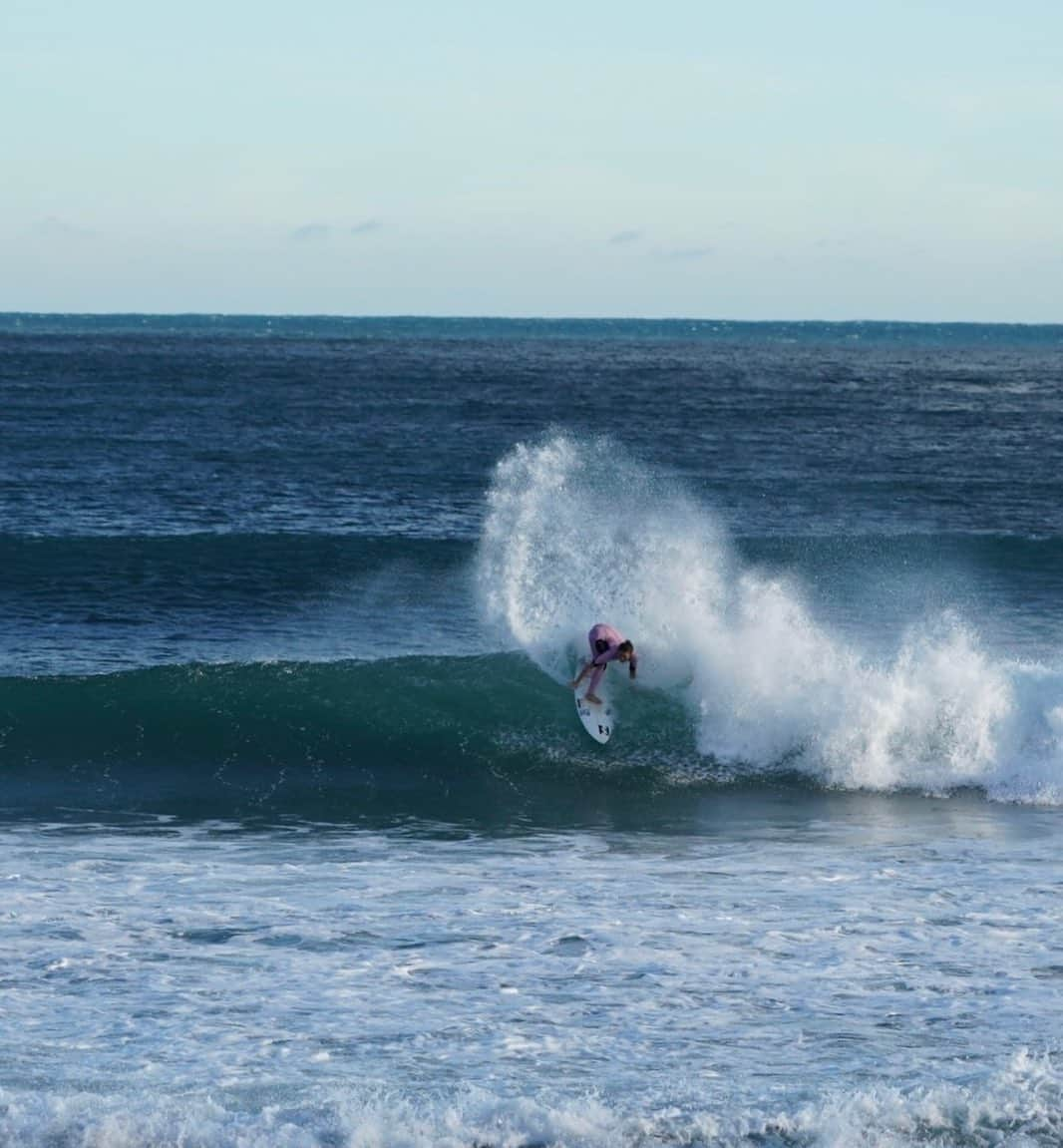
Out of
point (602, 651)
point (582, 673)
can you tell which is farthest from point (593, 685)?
point (602, 651)

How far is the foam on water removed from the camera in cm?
1984

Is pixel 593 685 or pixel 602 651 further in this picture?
pixel 593 685

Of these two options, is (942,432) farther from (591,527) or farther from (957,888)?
(957,888)

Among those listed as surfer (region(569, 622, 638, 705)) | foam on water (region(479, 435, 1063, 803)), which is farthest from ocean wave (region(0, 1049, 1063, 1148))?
surfer (region(569, 622, 638, 705))

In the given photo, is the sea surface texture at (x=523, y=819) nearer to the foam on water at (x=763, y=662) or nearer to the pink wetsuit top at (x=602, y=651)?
the foam on water at (x=763, y=662)

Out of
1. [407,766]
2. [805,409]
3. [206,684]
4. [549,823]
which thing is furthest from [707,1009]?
[805,409]

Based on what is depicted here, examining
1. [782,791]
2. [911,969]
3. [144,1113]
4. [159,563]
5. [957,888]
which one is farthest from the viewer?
[159,563]

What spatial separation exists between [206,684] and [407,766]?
12.4 ft

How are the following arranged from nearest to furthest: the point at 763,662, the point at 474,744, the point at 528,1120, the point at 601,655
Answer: the point at 528,1120 < the point at 601,655 < the point at 474,744 < the point at 763,662

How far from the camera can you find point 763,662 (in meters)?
21.7

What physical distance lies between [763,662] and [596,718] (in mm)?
2412

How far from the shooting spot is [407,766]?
20578 mm

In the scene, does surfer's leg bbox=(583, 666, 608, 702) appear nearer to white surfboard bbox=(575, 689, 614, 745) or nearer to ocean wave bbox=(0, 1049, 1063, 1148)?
white surfboard bbox=(575, 689, 614, 745)

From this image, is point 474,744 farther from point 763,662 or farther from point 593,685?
point 763,662
